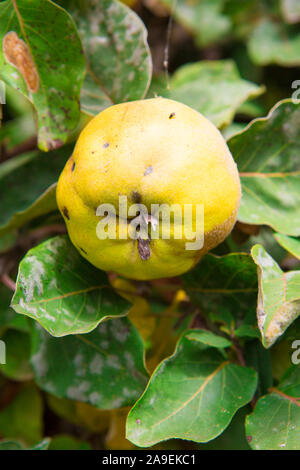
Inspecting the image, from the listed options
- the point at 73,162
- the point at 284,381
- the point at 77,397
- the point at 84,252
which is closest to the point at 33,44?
the point at 73,162

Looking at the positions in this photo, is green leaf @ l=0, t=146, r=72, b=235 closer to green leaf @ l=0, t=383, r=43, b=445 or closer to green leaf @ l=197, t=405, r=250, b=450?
green leaf @ l=0, t=383, r=43, b=445

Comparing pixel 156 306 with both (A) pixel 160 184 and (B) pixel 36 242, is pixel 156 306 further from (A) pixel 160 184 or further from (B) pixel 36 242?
(A) pixel 160 184

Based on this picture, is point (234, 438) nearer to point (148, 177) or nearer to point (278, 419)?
point (278, 419)

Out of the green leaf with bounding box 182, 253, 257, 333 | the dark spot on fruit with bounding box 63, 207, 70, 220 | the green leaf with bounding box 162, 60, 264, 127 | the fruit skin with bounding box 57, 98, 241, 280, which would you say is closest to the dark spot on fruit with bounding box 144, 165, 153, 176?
the fruit skin with bounding box 57, 98, 241, 280

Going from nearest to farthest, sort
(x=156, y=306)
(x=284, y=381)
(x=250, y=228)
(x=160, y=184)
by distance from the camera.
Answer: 1. (x=160, y=184)
2. (x=284, y=381)
3. (x=250, y=228)
4. (x=156, y=306)

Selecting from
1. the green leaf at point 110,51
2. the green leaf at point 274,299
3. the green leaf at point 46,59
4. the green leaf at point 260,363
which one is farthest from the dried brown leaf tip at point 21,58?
the green leaf at point 260,363

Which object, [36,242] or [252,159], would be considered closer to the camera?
[252,159]

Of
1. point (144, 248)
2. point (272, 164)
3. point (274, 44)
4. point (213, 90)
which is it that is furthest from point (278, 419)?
point (274, 44)
